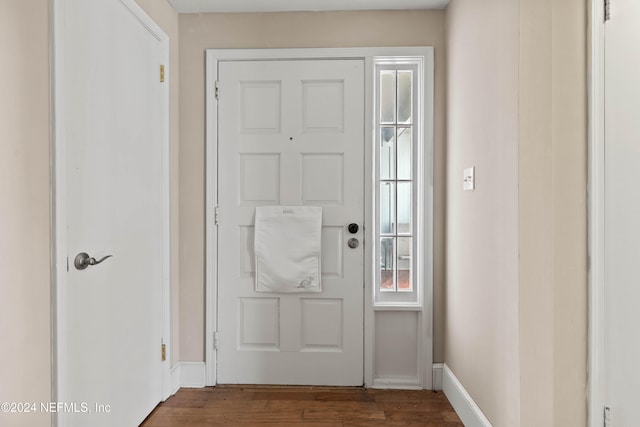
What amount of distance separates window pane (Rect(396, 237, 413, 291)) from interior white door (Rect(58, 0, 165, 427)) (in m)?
1.46

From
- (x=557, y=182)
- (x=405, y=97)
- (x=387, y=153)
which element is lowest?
(x=557, y=182)

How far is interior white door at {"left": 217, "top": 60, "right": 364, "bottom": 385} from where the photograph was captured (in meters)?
2.39

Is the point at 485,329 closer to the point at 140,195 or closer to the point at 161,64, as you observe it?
the point at 140,195

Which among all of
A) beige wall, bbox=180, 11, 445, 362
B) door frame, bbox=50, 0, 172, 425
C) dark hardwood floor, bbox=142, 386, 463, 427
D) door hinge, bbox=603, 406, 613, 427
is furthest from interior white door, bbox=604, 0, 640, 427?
door frame, bbox=50, 0, 172, 425

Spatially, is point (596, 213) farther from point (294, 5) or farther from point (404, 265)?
point (294, 5)

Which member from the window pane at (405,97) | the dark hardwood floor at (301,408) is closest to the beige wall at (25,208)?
the dark hardwood floor at (301,408)

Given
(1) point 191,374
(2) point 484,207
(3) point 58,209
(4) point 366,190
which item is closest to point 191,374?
(1) point 191,374

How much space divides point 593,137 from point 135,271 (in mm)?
2088

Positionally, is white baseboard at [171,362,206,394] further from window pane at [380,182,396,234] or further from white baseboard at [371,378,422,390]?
window pane at [380,182,396,234]

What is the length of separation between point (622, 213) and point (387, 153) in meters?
1.36

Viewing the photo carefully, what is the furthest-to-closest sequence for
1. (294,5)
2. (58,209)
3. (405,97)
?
1. (405,97)
2. (294,5)
3. (58,209)

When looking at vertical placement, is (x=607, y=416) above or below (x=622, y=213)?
below

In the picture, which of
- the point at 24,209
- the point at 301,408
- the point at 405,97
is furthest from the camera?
the point at 405,97

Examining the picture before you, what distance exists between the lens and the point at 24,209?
1229 mm
